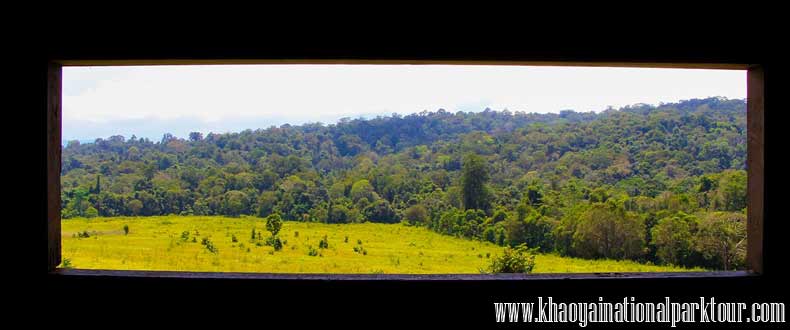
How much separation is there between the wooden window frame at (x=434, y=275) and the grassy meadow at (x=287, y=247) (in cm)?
1519

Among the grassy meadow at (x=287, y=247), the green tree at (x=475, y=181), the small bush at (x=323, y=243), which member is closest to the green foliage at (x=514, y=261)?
the grassy meadow at (x=287, y=247)

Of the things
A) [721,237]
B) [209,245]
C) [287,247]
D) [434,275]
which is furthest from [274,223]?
[434,275]

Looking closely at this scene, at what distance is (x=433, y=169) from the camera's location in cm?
1853

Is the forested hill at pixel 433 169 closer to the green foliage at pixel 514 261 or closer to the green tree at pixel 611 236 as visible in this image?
the green tree at pixel 611 236

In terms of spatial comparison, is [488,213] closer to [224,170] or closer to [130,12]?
[224,170]

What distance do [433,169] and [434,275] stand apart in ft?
53.7

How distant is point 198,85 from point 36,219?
1142 inches

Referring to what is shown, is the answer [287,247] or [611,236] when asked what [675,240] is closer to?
[611,236]

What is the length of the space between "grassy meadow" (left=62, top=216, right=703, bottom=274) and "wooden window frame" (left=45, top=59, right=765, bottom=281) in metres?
15.2

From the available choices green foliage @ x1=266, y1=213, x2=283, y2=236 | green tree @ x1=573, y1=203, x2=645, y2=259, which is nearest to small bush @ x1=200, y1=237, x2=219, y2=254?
green foliage @ x1=266, y1=213, x2=283, y2=236

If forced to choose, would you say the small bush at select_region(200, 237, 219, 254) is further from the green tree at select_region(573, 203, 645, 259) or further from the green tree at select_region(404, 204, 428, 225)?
the green tree at select_region(573, 203, 645, 259)

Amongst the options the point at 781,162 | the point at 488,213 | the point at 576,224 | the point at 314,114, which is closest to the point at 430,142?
the point at 488,213

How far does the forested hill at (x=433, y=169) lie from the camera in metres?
16.6

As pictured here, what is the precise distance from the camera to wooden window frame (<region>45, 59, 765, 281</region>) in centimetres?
220
